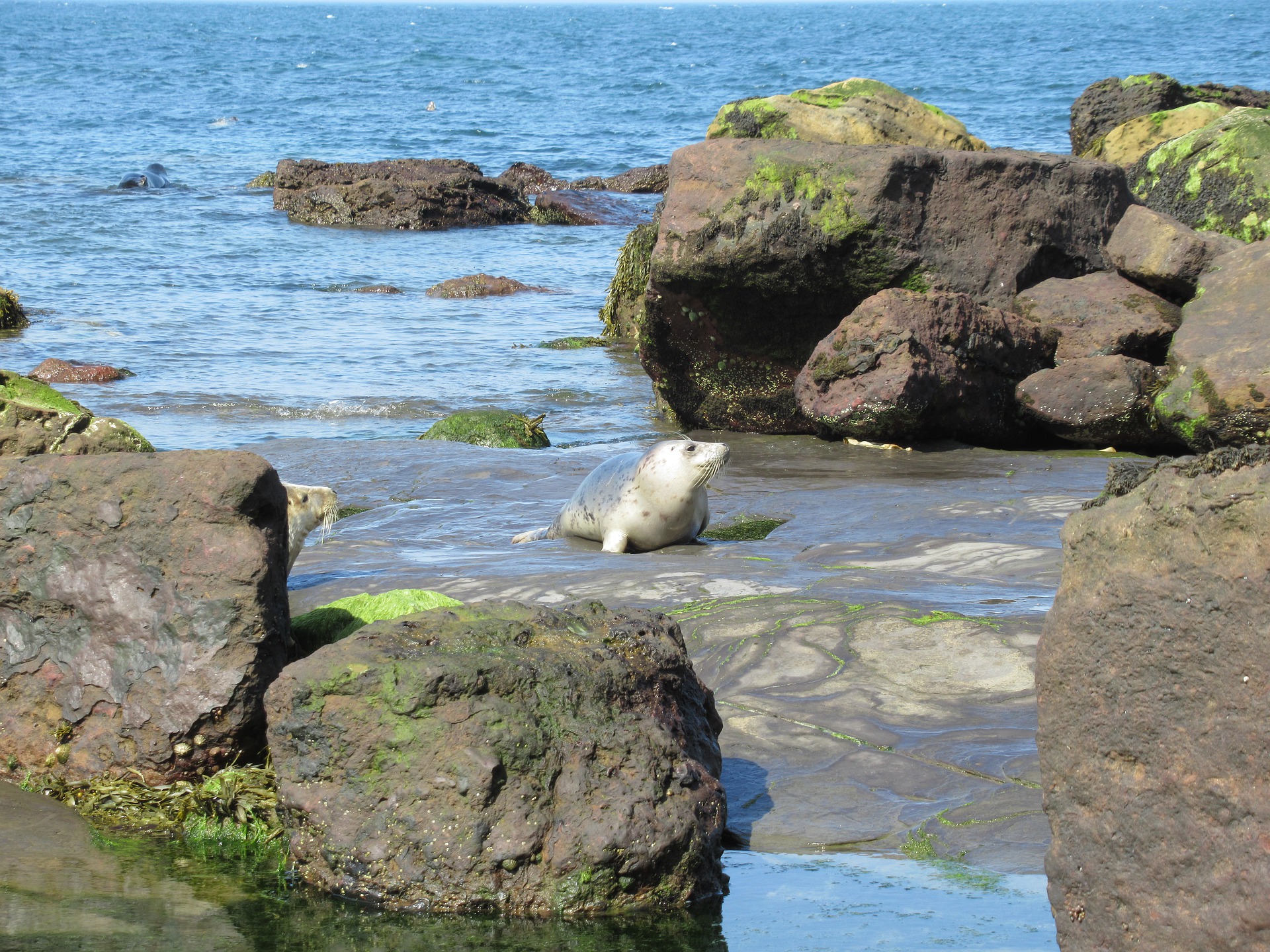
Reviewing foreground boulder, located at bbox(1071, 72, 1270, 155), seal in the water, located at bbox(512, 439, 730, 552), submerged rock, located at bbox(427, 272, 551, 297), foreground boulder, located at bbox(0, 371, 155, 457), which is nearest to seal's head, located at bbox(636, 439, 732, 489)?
seal in the water, located at bbox(512, 439, 730, 552)

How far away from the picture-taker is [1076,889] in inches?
105

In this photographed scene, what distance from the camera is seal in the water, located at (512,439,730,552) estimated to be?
6859 millimetres

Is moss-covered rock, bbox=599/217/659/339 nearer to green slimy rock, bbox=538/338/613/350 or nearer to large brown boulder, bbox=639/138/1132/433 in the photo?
green slimy rock, bbox=538/338/613/350

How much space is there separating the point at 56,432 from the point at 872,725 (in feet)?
10.3

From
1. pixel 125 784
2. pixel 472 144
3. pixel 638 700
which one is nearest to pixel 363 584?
pixel 125 784

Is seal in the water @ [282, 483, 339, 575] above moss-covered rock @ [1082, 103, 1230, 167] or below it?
below

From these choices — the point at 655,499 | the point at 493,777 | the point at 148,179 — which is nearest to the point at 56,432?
the point at 493,777

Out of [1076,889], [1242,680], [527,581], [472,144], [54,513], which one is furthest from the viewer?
Answer: [472,144]

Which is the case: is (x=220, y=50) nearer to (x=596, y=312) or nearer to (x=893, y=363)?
(x=596, y=312)

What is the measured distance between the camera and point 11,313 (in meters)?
16.3

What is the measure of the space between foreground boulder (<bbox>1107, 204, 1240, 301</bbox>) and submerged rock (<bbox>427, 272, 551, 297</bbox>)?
11.1 m

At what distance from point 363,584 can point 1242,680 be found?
13.5ft

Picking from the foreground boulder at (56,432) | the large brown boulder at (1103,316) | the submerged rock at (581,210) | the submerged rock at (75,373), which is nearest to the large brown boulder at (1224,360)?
the large brown boulder at (1103,316)

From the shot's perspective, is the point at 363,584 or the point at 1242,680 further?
the point at 363,584
